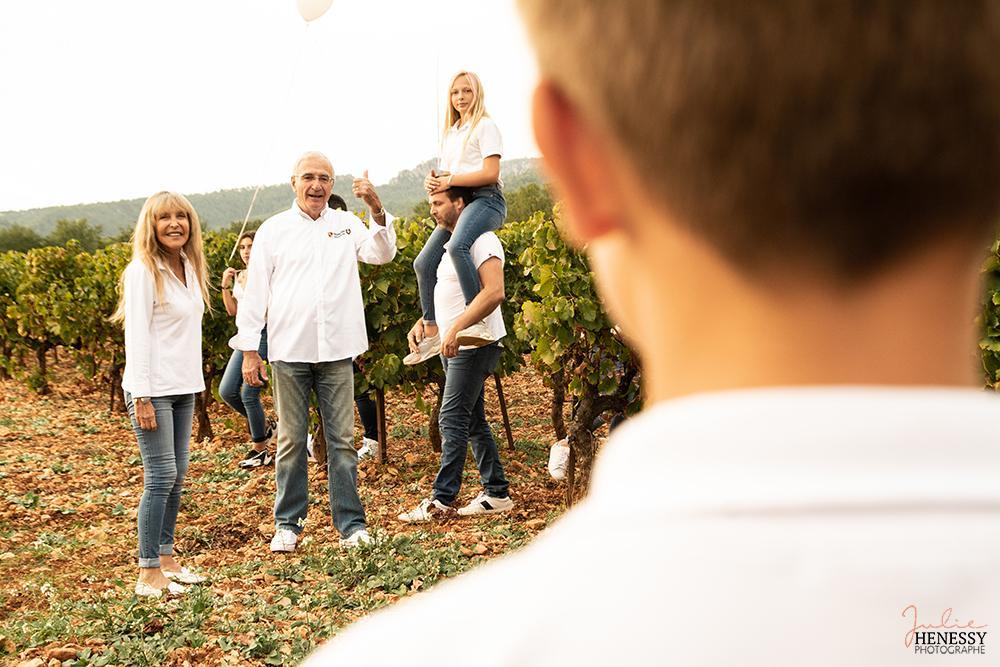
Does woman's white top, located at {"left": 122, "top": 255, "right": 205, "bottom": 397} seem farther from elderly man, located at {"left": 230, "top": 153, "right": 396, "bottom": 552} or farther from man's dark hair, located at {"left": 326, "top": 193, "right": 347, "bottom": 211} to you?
man's dark hair, located at {"left": 326, "top": 193, "right": 347, "bottom": 211}

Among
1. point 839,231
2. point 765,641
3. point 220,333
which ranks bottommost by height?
point 220,333

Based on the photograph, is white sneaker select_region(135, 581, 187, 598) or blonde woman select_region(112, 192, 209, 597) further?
white sneaker select_region(135, 581, 187, 598)

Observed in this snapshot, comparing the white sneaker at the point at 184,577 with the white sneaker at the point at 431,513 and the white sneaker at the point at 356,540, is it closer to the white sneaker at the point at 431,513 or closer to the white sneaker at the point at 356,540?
the white sneaker at the point at 356,540

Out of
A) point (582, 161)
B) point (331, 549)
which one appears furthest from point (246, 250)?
point (582, 161)

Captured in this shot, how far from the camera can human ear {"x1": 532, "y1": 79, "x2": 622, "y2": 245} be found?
0.61 meters

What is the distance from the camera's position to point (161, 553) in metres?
5.62

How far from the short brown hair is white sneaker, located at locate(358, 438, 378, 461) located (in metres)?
8.49

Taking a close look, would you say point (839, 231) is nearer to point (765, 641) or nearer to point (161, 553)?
point (765, 641)

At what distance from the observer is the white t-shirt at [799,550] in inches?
18.9

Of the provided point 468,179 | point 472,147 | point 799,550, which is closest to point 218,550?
point 468,179

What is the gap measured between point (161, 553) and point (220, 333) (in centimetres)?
568

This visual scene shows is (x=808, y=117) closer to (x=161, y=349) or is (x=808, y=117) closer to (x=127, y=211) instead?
(x=161, y=349)

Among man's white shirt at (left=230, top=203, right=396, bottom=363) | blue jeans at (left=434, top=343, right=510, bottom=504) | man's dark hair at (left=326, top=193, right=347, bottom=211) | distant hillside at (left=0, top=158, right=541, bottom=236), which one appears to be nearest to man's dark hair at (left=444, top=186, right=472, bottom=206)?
man's white shirt at (left=230, top=203, right=396, bottom=363)

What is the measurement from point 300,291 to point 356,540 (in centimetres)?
166
